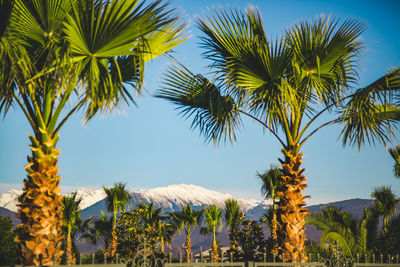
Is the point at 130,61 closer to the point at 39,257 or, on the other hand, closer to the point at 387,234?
the point at 39,257

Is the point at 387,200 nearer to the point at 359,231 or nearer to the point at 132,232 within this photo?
the point at 359,231

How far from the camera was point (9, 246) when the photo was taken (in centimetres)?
1777

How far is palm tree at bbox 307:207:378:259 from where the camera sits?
41.8 ft

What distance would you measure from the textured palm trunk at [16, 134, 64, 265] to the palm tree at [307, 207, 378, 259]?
9.51m

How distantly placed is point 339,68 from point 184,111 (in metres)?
3.38

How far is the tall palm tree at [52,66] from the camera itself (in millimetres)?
5332

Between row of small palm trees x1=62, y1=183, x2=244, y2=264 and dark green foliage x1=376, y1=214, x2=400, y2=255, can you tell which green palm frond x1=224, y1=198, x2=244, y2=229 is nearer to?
row of small palm trees x1=62, y1=183, x2=244, y2=264

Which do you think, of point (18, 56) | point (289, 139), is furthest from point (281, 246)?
point (18, 56)

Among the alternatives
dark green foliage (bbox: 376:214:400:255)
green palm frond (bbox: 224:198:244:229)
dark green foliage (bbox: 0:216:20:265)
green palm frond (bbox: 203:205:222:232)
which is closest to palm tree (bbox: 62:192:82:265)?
dark green foliage (bbox: 0:216:20:265)

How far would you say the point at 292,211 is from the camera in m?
7.19

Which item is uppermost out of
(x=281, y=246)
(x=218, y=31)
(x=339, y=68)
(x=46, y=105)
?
(x=218, y=31)

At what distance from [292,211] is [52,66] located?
487 centimetres

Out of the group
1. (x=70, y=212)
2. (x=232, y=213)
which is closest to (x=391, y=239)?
(x=232, y=213)

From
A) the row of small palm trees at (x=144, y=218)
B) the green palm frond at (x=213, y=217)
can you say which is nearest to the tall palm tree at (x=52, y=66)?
the row of small palm trees at (x=144, y=218)
